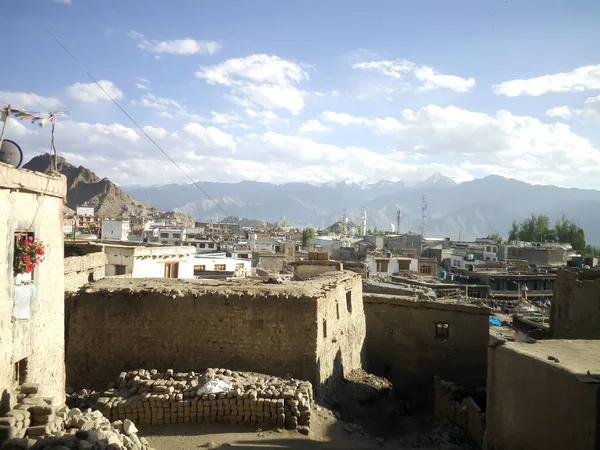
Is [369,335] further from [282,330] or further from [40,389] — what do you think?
[40,389]

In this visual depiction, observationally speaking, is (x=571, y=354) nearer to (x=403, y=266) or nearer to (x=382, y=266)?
(x=382, y=266)

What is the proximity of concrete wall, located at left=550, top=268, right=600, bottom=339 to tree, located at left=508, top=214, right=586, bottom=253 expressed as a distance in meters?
A: 72.6

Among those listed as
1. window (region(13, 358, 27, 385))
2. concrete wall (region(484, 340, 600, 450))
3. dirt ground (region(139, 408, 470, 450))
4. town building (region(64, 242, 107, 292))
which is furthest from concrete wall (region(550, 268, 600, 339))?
town building (region(64, 242, 107, 292))

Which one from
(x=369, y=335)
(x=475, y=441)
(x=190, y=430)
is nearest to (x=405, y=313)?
(x=369, y=335)

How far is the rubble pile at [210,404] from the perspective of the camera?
1126 cm

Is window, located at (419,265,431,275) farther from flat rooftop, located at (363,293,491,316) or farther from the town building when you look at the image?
the town building

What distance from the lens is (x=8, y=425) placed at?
7.07 metres

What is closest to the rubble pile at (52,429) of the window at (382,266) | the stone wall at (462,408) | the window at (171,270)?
the stone wall at (462,408)

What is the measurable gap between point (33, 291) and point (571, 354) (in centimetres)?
1040

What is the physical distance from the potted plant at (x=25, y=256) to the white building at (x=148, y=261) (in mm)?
13125

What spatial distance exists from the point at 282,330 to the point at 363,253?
48.7m

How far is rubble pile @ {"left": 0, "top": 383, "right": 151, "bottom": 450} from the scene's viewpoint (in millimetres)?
6945

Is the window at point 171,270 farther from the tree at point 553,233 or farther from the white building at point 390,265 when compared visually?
the tree at point 553,233

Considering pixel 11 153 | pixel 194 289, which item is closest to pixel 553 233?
pixel 194 289
